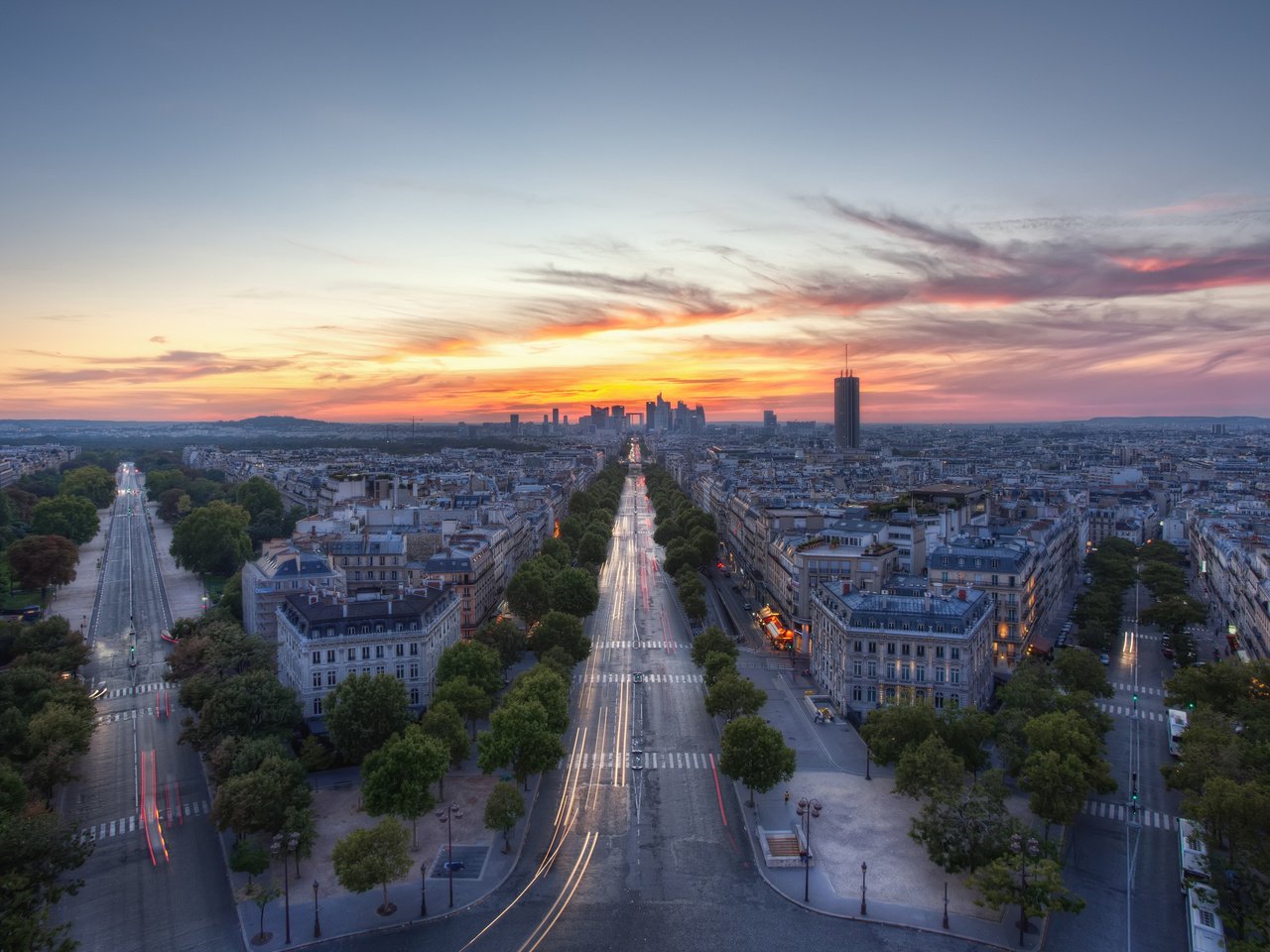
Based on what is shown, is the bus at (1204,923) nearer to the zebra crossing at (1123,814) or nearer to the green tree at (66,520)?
the zebra crossing at (1123,814)

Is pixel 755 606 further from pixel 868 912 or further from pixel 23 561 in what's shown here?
pixel 23 561

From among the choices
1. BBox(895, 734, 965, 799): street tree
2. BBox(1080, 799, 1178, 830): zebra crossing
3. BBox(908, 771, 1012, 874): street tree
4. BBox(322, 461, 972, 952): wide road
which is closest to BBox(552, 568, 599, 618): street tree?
BBox(322, 461, 972, 952): wide road

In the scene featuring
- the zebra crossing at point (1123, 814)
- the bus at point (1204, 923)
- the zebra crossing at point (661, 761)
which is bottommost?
the zebra crossing at point (661, 761)

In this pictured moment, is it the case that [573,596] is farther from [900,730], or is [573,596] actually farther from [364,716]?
[900,730]

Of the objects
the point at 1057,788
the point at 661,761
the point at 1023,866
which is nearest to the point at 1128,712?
the point at 1057,788

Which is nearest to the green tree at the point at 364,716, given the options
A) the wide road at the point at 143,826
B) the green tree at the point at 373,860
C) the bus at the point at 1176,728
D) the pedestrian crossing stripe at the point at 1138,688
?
the wide road at the point at 143,826
